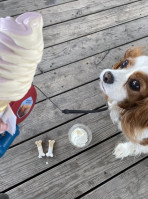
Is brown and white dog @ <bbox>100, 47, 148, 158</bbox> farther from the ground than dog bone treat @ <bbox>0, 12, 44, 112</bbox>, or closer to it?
farther from the ground

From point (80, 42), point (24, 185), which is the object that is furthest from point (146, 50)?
point (24, 185)

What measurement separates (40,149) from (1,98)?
2.74 feet

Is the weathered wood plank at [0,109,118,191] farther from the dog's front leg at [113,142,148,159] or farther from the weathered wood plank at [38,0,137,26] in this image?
the weathered wood plank at [38,0,137,26]

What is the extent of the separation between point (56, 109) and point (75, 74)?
0.35 metres

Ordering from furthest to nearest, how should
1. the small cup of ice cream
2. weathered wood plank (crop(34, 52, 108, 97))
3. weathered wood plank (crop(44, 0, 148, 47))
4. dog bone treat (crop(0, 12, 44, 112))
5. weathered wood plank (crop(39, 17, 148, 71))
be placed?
weathered wood plank (crop(44, 0, 148, 47)), weathered wood plank (crop(39, 17, 148, 71)), weathered wood plank (crop(34, 52, 108, 97)), the small cup of ice cream, dog bone treat (crop(0, 12, 44, 112))

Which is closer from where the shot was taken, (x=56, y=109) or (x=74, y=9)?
(x=56, y=109)

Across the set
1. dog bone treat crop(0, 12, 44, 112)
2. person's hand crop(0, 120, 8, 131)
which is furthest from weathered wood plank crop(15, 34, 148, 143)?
dog bone treat crop(0, 12, 44, 112)

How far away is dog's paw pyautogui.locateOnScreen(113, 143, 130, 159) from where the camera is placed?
54.4 inches

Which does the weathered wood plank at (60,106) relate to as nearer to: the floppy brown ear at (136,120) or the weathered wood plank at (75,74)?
the weathered wood plank at (75,74)

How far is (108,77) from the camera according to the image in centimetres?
111

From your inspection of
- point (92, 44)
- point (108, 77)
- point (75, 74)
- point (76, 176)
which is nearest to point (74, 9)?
point (92, 44)

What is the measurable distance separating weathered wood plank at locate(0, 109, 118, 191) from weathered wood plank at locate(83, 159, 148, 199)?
281mm

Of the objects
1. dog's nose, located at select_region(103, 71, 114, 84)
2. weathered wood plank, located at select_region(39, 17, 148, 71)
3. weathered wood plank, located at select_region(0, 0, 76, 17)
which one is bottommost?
dog's nose, located at select_region(103, 71, 114, 84)

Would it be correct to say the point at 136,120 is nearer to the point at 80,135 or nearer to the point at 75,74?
the point at 80,135
